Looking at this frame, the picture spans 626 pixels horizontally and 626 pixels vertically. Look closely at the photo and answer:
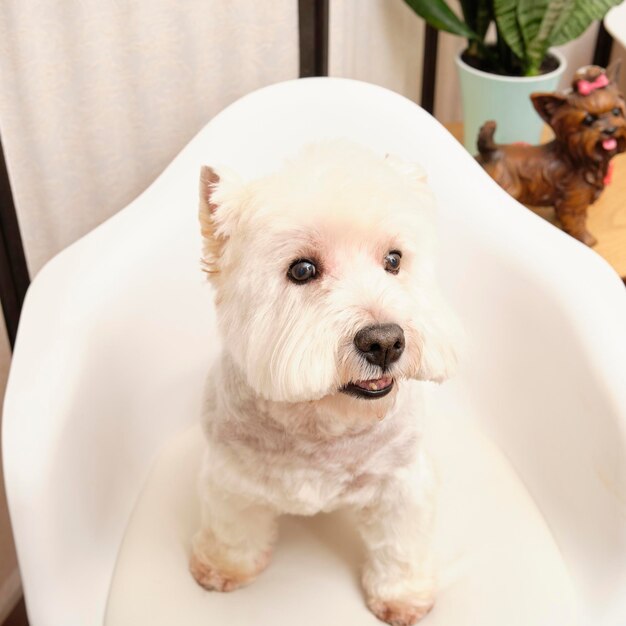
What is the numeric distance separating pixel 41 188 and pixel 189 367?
0.39 metres

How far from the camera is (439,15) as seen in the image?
1.71m

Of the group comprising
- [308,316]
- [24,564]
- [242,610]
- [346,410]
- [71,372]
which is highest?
[308,316]

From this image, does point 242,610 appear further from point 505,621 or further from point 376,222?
point 376,222

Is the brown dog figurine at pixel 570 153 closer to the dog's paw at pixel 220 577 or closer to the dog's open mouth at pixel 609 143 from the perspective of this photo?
the dog's open mouth at pixel 609 143

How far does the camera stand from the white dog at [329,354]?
0.89 meters

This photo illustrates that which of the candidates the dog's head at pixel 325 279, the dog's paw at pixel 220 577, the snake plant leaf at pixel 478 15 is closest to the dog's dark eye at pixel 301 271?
the dog's head at pixel 325 279

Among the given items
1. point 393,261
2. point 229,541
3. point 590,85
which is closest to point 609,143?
point 590,85

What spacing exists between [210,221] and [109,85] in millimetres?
555

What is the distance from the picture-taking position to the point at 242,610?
118 centimetres

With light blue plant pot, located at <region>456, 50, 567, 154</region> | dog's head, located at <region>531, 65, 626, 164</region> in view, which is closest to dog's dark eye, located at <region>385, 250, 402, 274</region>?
dog's head, located at <region>531, 65, 626, 164</region>

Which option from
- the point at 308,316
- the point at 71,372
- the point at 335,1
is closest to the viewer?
the point at 308,316

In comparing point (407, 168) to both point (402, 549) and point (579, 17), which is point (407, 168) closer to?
point (402, 549)

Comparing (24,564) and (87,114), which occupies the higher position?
(87,114)

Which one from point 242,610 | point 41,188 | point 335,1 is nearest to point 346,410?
point 242,610
